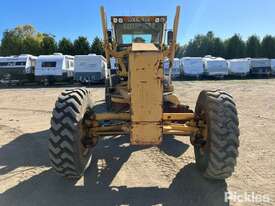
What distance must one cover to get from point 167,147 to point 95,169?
2.05 metres

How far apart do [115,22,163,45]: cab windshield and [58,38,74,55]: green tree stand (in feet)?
157

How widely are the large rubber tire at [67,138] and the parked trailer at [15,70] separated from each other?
2761 centimetres

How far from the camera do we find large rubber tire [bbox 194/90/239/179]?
549cm

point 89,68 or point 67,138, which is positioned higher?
point 89,68

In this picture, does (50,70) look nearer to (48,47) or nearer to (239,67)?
(239,67)

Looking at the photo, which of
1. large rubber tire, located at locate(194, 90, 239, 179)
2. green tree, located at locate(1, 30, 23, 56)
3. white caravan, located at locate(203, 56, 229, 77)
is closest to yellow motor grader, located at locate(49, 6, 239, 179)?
large rubber tire, located at locate(194, 90, 239, 179)

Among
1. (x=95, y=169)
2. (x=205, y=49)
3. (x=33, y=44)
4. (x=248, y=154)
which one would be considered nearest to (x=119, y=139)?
(x=95, y=169)

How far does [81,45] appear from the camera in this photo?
56281mm

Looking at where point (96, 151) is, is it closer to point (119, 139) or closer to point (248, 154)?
point (119, 139)

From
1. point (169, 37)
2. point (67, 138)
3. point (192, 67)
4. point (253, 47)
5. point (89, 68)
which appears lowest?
point (67, 138)

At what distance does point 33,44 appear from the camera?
61.7 m

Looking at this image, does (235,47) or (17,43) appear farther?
(235,47)

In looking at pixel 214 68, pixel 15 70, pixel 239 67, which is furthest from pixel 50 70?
pixel 239 67

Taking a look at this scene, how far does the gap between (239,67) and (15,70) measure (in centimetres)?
2274
